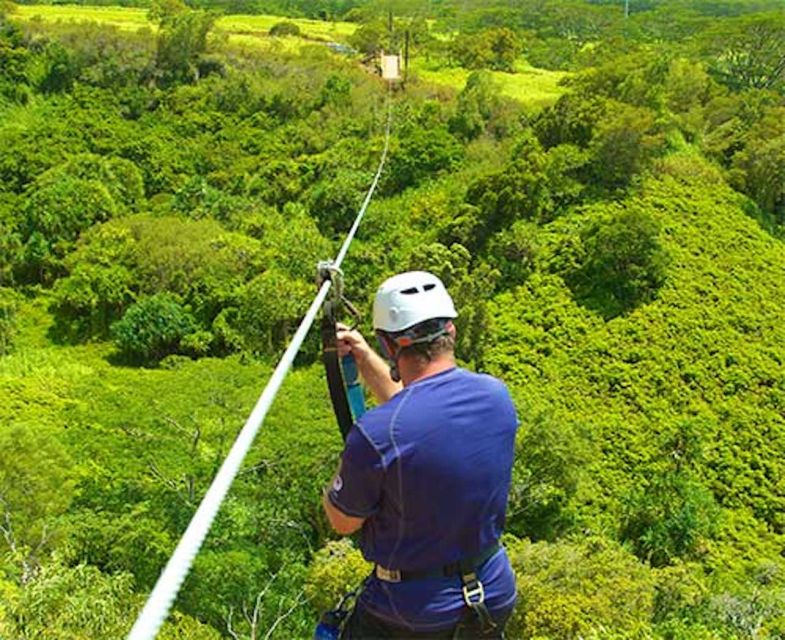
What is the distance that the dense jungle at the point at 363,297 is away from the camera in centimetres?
960

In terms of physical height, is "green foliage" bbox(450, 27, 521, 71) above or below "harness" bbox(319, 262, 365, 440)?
below

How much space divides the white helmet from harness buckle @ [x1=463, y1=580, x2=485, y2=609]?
25.8 inches

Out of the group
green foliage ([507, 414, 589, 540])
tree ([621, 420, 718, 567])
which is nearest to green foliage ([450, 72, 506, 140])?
tree ([621, 420, 718, 567])

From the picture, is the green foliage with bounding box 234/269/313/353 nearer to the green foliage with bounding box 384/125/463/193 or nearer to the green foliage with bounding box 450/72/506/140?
the green foliage with bounding box 384/125/463/193

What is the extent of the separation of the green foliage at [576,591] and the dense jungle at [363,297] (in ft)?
0.13

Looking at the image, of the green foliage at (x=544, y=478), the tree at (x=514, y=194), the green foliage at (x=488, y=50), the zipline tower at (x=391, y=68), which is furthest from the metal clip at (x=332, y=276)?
the green foliage at (x=488, y=50)

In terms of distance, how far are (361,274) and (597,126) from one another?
24.2 ft

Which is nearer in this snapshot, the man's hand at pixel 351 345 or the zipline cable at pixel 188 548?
the zipline cable at pixel 188 548

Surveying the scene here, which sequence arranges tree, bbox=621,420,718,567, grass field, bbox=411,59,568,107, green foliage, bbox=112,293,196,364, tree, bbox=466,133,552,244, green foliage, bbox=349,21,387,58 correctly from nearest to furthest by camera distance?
tree, bbox=621,420,718,567, green foliage, bbox=112,293,196,364, tree, bbox=466,133,552,244, grass field, bbox=411,59,568,107, green foliage, bbox=349,21,387,58

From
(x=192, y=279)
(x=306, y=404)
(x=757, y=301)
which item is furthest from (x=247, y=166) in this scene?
(x=757, y=301)

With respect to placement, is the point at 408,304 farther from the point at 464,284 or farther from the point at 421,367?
the point at 464,284

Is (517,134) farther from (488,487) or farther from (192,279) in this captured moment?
(488,487)

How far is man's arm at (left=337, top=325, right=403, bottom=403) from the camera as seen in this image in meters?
2.39

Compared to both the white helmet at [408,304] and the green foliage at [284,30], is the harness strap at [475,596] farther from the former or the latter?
the green foliage at [284,30]
